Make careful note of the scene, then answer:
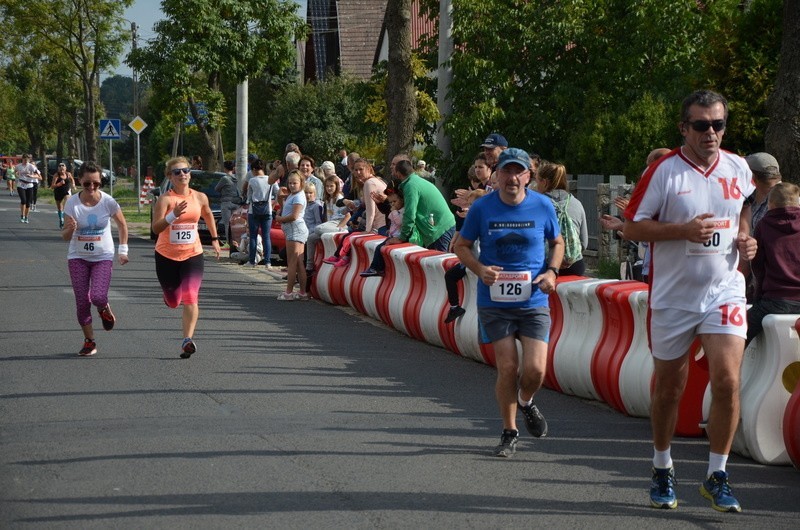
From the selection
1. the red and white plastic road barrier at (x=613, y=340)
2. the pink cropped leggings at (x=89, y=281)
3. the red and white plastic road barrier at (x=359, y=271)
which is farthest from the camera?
the red and white plastic road barrier at (x=359, y=271)

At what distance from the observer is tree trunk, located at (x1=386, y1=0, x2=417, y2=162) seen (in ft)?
77.9

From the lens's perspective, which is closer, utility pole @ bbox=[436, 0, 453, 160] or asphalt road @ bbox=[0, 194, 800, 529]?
asphalt road @ bbox=[0, 194, 800, 529]

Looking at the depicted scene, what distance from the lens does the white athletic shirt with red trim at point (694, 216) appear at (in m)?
6.52

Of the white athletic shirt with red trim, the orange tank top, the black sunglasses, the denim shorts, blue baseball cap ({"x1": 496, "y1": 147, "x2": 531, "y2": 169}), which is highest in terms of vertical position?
the black sunglasses

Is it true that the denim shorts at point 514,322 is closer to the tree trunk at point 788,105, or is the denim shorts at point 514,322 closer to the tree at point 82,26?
the tree trunk at point 788,105

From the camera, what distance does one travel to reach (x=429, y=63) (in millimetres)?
30062

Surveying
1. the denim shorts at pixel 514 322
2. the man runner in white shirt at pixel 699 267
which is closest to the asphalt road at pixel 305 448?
the man runner in white shirt at pixel 699 267

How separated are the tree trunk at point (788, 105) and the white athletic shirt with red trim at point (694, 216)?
7.73 meters

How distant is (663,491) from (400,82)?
17.8 metres

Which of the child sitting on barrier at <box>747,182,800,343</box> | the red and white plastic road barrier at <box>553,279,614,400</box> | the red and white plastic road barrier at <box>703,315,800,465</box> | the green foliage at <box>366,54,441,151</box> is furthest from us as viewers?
the green foliage at <box>366,54,441,151</box>

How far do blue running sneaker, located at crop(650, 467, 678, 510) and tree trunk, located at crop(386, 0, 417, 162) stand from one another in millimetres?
17648

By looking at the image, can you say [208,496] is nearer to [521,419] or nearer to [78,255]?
[521,419]

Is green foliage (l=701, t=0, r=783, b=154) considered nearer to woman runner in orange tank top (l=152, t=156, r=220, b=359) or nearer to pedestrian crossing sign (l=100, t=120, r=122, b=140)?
woman runner in orange tank top (l=152, t=156, r=220, b=359)

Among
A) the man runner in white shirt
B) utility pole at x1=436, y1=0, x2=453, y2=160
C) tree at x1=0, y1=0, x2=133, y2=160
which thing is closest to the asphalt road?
the man runner in white shirt
